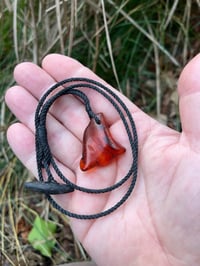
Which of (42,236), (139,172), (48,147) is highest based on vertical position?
(48,147)

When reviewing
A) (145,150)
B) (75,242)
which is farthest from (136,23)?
(75,242)

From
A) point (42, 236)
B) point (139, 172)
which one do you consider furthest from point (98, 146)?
point (42, 236)

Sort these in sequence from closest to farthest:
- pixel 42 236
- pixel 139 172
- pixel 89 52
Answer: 1. pixel 139 172
2. pixel 42 236
3. pixel 89 52

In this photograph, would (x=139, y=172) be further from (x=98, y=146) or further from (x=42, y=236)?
(x=42, y=236)

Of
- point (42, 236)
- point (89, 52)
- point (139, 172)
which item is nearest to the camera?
point (139, 172)

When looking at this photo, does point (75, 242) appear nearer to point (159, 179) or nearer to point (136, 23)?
point (159, 179)

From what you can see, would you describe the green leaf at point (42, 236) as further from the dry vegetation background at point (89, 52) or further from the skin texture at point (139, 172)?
the skin texture at point (139, 172)

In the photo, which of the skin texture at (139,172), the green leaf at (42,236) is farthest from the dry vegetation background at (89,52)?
the skin texture at (139,172)
